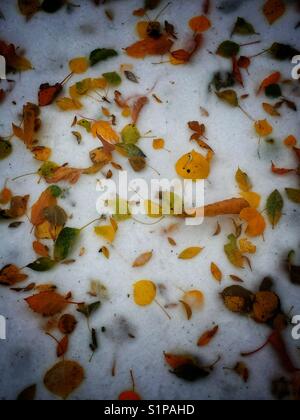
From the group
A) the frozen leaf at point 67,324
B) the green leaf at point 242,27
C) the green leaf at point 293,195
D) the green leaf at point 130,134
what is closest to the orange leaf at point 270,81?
the green leaf at point 242,27

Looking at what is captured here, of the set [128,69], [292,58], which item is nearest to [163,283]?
[128,69]

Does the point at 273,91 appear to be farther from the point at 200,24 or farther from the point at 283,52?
the point at 200,24

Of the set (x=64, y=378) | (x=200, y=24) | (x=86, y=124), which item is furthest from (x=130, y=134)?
(x=64, y=378)

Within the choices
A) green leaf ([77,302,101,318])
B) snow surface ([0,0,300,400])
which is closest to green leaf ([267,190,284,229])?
snow surface ([0,0,300,400])

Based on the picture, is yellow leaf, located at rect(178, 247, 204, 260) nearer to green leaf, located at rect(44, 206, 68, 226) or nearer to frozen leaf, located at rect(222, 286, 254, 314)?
frozen leaf, located at rect(222, 286, 254, 314)

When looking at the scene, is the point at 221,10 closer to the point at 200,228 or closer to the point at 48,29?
the point at 48,29
